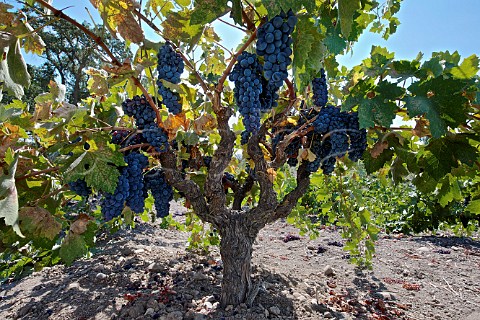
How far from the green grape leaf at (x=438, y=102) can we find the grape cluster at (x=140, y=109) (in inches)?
48.8

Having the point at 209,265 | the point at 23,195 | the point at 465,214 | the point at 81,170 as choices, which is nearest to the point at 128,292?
the point at 209,265

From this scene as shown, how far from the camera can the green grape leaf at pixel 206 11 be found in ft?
4.19

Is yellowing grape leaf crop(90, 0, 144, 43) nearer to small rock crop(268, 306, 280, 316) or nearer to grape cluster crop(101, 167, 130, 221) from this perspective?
grape cluster crop(101, 167, 130, 221)

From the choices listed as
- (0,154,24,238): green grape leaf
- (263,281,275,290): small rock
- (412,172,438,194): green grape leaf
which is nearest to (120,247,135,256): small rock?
(263,281,275,290): small rock

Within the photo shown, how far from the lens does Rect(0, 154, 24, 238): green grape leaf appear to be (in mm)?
1311

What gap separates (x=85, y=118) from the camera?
1846mm

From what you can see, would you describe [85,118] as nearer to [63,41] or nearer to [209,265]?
[209,265]

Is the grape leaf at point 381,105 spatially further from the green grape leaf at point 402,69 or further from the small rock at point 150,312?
the small rock at point 150,312

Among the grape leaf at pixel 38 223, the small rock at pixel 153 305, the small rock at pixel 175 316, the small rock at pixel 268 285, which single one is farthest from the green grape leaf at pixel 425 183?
the grape leaf at pixel 38 223

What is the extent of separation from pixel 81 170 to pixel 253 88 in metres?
0.86

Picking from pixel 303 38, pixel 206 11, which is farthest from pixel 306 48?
pixel 206 11

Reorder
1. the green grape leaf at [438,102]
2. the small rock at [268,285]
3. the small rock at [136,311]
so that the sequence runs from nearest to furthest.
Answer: the green grape leaf at [438,102] → the small rock at [136,311] → the small rock at [268,285]

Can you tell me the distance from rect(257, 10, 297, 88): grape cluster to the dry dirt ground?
5.37 feet

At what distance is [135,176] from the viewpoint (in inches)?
72.4
